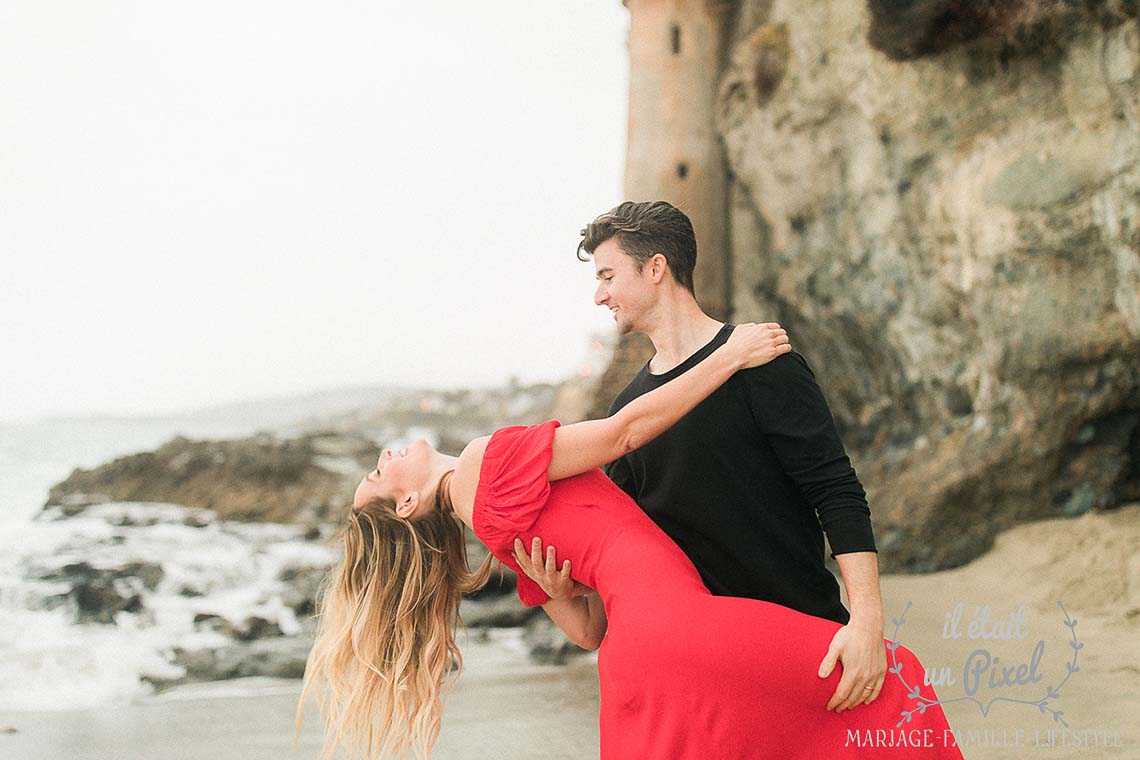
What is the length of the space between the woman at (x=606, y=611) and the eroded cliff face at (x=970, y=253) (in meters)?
6.80

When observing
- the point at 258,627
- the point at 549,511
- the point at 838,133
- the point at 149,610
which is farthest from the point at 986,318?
the point at 149,610

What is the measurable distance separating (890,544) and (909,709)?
706 centimetres

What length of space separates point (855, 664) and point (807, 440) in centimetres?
54

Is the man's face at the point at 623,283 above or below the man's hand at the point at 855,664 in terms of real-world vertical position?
above

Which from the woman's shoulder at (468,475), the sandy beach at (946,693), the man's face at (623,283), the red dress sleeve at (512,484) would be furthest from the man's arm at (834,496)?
the sandy beach at (946,693)

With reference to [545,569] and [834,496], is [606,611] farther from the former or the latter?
[834,496]

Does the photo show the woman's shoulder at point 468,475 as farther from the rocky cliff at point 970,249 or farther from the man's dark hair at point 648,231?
the rocky cliff at point 970,249

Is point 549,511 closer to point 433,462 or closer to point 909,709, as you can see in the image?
point 433,462

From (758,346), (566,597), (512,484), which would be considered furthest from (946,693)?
(512,484)

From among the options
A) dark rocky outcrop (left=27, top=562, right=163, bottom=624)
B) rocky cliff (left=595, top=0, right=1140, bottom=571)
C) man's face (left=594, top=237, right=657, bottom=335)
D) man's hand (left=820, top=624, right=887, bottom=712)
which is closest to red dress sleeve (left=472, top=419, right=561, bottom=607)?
man's face (left=594, top=237, right=657, bottom=335)

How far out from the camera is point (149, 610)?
975 centimetres

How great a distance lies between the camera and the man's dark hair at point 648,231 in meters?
2.68

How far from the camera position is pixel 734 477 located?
2.54 m

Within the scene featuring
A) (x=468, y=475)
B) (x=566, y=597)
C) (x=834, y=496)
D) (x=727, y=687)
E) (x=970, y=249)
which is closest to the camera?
(x=727, y=687)
